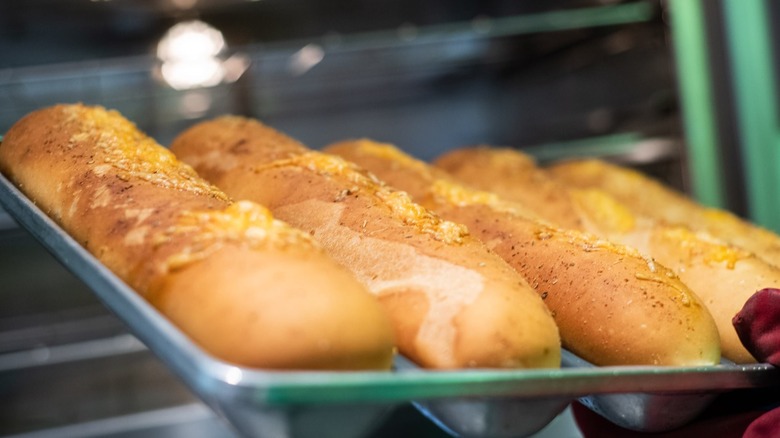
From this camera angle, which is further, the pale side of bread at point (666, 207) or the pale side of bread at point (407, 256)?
the pale side of bread at point (666, 207)

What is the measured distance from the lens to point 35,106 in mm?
1941

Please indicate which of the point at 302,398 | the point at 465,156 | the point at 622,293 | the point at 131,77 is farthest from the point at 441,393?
the point at 131,77

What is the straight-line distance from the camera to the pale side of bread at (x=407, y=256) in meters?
0.82

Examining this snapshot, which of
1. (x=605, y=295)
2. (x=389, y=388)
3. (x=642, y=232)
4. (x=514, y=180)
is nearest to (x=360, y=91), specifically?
(x=514, y=180)

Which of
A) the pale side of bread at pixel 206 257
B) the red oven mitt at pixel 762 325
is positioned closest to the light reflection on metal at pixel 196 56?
the pale side of bread at pixel 206 257

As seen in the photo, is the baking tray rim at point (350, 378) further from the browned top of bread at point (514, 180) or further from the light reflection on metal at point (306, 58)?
the light reflection on metal at point (306, 58)

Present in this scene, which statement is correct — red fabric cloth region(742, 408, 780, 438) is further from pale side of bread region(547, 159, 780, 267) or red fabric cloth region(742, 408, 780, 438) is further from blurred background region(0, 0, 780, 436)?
blurred background region(0, 0, 780, 436)

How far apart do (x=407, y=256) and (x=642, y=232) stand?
57 centimetres

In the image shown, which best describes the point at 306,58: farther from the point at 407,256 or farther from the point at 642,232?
the point at 407,256

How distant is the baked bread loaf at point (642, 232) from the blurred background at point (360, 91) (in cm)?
36

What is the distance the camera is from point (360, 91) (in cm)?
240

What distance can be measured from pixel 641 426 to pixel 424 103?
1.60 metres

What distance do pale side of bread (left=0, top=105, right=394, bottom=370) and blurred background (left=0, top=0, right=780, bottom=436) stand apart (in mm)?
744

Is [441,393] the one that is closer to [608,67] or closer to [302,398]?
[302,398]
